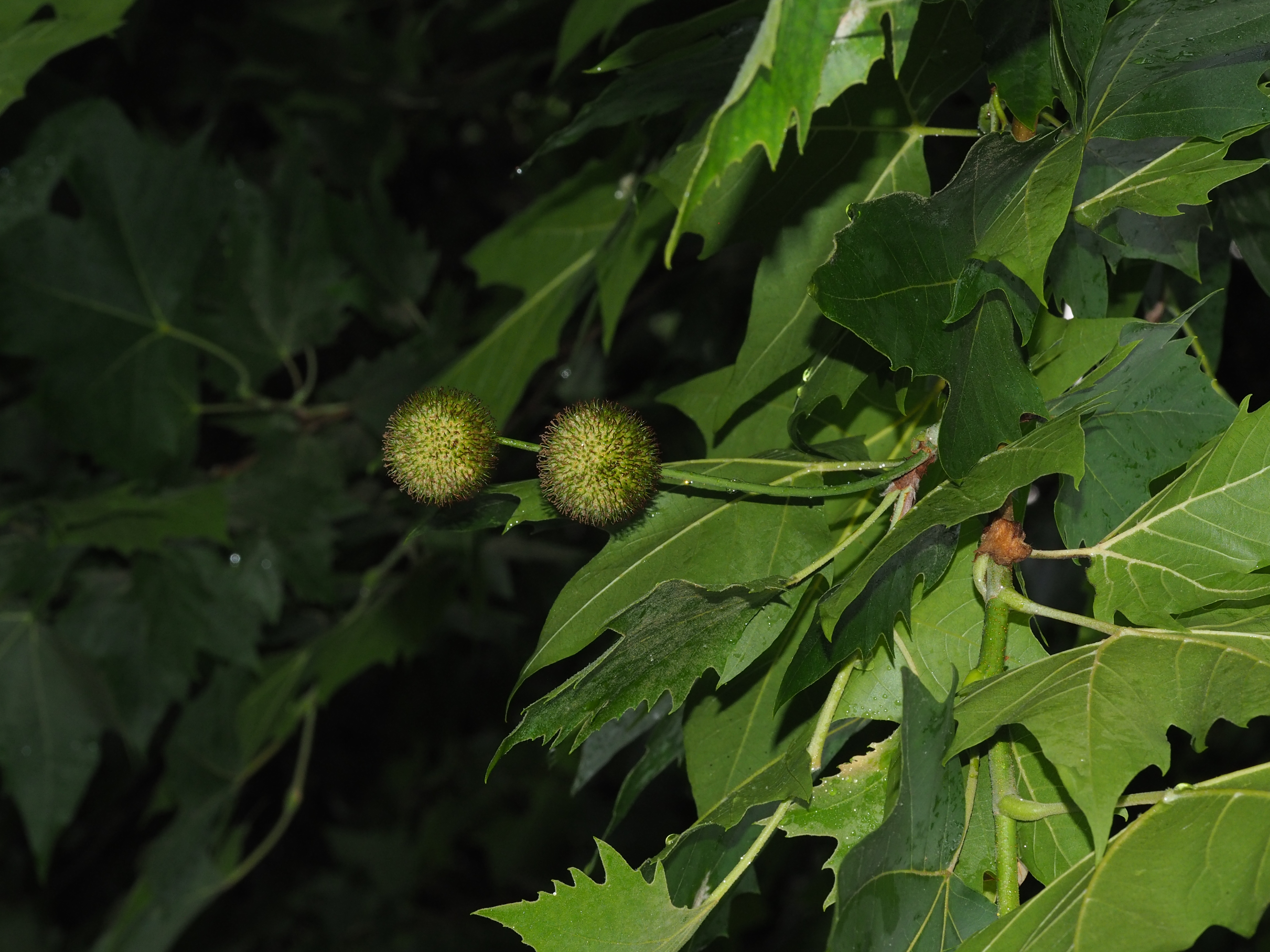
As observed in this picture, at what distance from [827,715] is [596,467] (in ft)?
0.69

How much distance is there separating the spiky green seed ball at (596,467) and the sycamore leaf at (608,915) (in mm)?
204

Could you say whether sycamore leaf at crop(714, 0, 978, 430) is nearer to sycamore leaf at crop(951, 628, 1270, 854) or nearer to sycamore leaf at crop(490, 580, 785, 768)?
sycamore leaf at crop(490, 580, 785, 768)

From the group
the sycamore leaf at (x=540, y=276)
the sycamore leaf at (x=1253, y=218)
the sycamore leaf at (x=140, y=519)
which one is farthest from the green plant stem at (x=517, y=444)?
the sycamore leaf at (x=140, y=519)

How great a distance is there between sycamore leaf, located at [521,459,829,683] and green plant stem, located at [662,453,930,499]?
0.03m

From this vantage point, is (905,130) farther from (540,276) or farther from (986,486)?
(540,276)

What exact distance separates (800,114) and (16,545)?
5.52 feet

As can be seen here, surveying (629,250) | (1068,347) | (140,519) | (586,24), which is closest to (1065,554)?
(1068,347)

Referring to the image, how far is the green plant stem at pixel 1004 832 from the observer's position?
25.3 inches


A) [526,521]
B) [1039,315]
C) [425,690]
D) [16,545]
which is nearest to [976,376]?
[1039,315]

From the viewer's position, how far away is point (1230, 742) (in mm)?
2051

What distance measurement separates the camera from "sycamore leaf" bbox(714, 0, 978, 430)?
83 centimetres

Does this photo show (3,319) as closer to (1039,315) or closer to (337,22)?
(337,22)

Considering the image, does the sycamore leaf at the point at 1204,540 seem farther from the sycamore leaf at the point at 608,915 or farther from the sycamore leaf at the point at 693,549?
the sycamore leaf at the point at 608,915

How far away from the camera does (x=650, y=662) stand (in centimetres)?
70
